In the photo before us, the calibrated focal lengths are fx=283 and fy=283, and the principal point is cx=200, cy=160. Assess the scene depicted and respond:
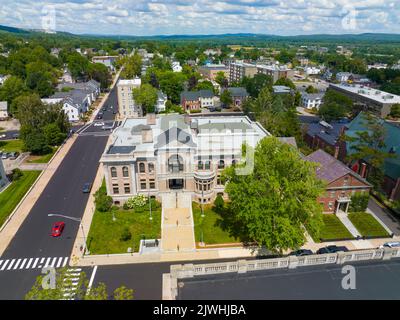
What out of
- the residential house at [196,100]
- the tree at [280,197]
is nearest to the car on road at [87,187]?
the tree at [280,197]

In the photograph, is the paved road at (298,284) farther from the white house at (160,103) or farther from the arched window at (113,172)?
the white house at (160,103)

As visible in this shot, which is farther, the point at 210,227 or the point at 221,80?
the point at 221,80

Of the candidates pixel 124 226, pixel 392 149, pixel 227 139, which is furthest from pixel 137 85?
pixel 392 149

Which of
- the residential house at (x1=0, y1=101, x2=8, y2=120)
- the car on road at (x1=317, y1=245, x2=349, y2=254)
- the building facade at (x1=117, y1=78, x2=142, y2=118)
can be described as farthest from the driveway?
the residential house at (x1=0, y1=101, x2=8, y2=120)

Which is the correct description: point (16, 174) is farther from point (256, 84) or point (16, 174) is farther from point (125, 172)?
point (256, 84)

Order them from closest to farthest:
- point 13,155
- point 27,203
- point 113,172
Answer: point 113,172, point 27,203, point 13,155

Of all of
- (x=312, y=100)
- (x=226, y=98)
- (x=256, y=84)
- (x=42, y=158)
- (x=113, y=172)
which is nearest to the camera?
(x=113, y=172)

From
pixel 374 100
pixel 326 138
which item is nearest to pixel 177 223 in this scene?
pixel 326 138
